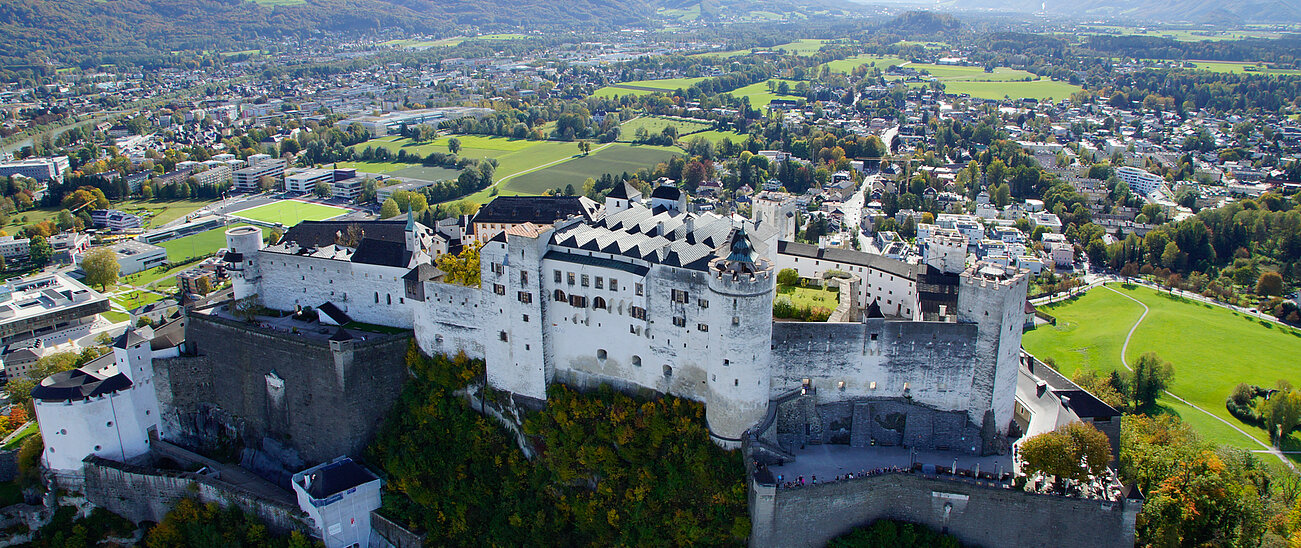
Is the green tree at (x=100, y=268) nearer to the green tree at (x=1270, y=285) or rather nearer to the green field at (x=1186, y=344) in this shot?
the green field at (x=1186, y=344)

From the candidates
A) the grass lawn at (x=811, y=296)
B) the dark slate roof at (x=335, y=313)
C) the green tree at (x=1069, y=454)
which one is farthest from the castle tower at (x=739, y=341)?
the dark slate roof at (x=335, y=313)

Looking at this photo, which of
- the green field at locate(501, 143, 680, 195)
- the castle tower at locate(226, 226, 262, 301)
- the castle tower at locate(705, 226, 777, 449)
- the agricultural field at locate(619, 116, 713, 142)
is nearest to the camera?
the castle tower at locate(705, 226, 777, 449)

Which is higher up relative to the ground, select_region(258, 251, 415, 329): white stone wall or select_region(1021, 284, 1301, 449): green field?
select_region(258, 251, 415, 329): white stone wall

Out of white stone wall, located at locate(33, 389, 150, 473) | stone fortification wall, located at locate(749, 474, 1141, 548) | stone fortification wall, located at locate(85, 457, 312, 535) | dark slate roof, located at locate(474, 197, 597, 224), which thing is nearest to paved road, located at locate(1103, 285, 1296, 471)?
stone fortification wall, located at locate(749, 474, 1141, 548)

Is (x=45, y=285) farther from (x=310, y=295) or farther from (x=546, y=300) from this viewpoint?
(x=546, y=300)

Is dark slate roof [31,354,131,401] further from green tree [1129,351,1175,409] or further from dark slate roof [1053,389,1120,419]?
green tree [1129,351,1175,409]
